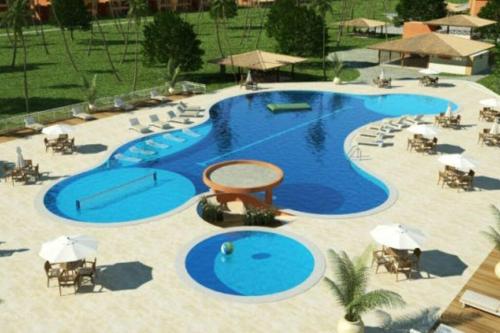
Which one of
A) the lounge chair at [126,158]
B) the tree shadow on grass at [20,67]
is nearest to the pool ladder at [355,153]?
the lounge chair at [126,158]

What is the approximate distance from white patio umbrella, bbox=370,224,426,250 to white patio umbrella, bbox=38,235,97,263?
10.2m

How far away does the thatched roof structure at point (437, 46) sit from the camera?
1946 inches

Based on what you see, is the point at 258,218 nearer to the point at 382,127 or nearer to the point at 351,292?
the point at 351,292

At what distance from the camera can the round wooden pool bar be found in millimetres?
24047

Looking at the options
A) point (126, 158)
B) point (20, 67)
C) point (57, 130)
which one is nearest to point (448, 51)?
point (126, 158)

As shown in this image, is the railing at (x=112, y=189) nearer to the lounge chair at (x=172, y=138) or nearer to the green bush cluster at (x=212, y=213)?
the green bush cluster at (x=212, y=213)

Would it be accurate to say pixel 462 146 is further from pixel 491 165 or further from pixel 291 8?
pixel 291 8

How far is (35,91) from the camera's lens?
48094mm

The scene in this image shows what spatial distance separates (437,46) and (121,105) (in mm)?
31225

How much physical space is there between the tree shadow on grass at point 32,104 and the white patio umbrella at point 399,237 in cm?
3299

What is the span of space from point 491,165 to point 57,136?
87.1 feet

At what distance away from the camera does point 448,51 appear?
1946 inches

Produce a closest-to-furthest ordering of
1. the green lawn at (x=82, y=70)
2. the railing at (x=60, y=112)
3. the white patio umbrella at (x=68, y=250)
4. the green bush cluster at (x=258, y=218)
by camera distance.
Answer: the white patio umbrella at (x=68, y=250), the green bush cluster at (x=258, y=218), the railing at (x=60, y=112), the green lawn at (x=82, y=70)

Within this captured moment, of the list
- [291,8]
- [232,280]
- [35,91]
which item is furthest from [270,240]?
[291,8]
